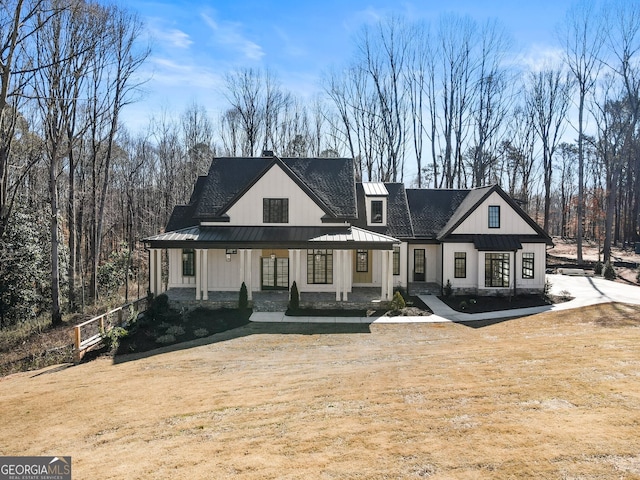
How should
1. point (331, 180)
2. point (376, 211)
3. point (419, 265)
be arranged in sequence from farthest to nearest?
point (419, 265)
point (376, 211)
point (331, 180)

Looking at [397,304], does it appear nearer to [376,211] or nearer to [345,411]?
[376,211]

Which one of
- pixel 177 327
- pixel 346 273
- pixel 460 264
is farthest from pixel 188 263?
pixel 460 264

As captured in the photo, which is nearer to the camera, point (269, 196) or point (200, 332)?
point (200, 332)

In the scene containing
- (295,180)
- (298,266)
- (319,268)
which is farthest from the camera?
(319,268)

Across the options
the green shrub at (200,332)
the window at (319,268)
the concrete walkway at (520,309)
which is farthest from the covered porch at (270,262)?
the green shrub at (200,332)

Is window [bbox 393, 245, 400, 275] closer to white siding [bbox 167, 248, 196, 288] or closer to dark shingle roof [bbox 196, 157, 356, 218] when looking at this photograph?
dark shingle roof [bbox 196, 157, 356, 218]

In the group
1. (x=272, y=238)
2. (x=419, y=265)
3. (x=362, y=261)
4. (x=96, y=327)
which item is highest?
(x=272, y=238)

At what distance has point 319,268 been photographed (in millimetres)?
20469

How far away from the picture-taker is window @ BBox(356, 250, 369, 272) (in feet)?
72.0

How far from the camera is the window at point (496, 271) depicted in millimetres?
21156

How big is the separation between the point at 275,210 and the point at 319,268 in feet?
12.4

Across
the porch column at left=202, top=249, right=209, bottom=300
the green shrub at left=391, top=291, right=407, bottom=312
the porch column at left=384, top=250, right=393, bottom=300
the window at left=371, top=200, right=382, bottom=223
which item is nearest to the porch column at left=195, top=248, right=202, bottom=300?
the porch column at left=202, top=249, right=209, bottom=300

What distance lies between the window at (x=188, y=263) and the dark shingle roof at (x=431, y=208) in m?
12.8

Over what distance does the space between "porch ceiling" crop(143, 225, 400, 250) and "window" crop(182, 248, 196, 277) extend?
60.5 inches
